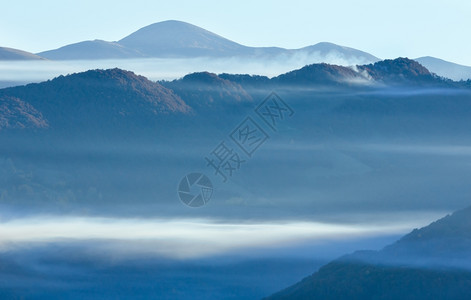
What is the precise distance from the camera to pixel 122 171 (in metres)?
103

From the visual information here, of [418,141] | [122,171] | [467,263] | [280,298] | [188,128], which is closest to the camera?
[467,263]

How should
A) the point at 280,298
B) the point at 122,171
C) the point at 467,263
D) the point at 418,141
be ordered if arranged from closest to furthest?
the point at 467,263
the point at 280,298
the point at 122,171
the point at 418,141

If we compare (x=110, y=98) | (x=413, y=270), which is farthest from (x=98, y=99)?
(x=413, y=270)

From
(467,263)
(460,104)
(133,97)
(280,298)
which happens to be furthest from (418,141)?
(467,263)

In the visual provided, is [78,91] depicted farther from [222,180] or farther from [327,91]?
[327,91]

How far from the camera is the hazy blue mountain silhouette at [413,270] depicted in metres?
57.6

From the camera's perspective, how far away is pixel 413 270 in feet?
192

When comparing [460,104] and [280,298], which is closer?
[280,298]

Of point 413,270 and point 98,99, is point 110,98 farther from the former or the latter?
point 413,270

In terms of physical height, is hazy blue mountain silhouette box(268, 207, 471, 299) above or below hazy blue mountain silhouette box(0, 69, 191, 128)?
below

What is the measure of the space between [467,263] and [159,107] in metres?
56.7

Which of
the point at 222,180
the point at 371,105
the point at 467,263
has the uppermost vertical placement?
the point at 371,105

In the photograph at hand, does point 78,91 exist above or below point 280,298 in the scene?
above

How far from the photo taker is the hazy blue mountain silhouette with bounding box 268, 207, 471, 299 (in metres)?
57.6
